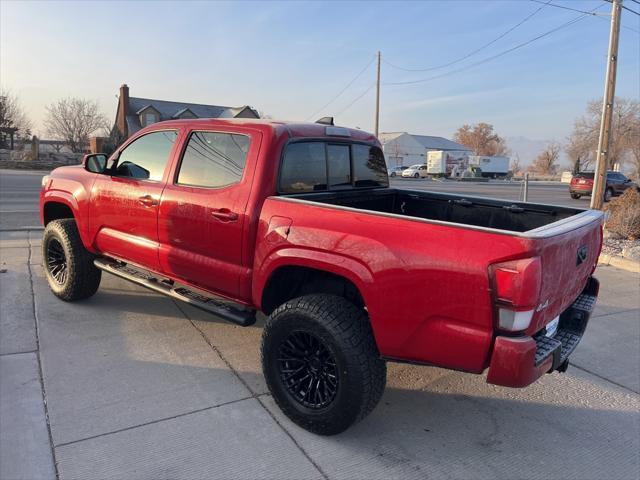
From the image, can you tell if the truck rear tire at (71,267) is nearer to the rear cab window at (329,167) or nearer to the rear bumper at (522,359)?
the rear cab window at (329,167)

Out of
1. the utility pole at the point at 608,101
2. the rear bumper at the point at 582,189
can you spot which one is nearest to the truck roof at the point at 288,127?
the utility pole at the point at 608,101

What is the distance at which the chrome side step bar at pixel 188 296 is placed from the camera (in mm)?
3425

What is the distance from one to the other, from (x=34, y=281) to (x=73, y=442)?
11.6 ft

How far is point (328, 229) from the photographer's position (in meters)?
2.78

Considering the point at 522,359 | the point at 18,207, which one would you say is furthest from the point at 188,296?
the point at 18,207

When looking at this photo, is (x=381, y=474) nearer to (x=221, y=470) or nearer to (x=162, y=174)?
(x=221, y=470)

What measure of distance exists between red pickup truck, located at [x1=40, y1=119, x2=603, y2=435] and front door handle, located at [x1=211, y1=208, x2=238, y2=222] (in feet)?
0.04

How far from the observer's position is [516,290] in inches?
85.7

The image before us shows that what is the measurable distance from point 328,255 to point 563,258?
49.4 inches

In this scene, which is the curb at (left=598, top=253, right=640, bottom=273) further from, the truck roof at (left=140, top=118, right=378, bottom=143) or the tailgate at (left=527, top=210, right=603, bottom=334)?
the truck roof at (left=140, top=118, right=378, bottom=143)

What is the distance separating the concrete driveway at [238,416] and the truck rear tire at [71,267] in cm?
40

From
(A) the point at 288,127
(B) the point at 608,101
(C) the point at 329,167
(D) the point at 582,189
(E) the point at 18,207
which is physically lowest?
(E) the point at 18,207

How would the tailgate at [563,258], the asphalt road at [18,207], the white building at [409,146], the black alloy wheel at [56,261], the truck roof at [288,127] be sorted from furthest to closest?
1. the white building at [409,146]
2. the asphalt road at [18,207]
3. the black alloy wheel at [56,261]
4. the truck roof at [288,127]
5. the tailgate at [563,258]

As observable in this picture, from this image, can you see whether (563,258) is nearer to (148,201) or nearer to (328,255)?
(328,255)
